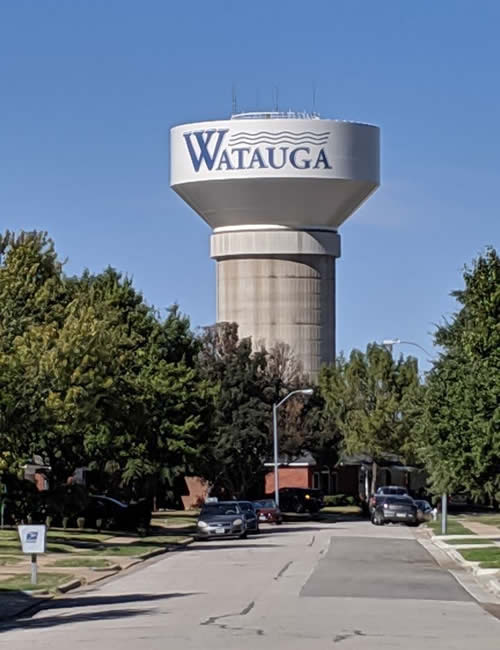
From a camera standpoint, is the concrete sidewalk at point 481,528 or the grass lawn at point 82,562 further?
the concrete sidewalk at point 481,528

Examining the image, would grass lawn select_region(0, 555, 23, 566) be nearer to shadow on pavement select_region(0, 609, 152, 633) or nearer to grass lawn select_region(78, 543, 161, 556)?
grass lawn select_region(78, 543, 161, 556)

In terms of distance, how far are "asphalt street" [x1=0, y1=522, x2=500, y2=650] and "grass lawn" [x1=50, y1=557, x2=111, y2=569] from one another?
109 cm

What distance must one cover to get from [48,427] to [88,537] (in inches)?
305

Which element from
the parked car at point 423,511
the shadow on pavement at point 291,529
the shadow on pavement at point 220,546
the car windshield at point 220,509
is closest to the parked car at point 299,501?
the parked car at point 423,511

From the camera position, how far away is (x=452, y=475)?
35.8m

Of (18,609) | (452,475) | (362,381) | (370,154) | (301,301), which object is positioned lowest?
(18,609)

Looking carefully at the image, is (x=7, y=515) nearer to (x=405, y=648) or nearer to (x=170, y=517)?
(x=170, y=517)

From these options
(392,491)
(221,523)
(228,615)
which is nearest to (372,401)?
(392,491)

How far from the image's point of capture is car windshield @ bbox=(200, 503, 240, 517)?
4956 centimetres

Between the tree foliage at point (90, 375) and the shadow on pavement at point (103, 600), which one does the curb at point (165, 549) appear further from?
the shadow on pavement at point (103, 600)

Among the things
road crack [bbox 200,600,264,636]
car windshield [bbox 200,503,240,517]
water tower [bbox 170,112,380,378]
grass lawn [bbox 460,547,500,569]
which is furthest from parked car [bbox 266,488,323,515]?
road crack [bbox 200,600,264,636]

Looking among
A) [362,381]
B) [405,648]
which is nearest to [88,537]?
[405,648]

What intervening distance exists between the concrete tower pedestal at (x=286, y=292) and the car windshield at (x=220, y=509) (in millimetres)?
58421

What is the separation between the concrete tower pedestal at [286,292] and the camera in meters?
109
